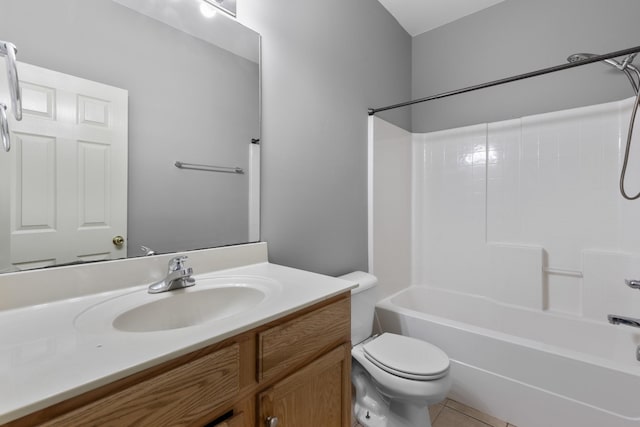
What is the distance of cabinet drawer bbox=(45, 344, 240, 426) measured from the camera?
1.55 feet

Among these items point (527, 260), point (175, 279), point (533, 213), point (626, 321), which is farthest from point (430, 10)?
point (175, 279)

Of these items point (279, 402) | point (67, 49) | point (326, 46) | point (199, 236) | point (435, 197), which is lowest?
point (279, 402)

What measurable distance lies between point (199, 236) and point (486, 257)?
2.06m

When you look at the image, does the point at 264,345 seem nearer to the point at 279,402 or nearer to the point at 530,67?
the point at 279,402

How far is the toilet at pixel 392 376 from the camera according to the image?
4.04 feet

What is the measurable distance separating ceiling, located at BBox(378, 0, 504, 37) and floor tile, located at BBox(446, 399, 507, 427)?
8.85 ft

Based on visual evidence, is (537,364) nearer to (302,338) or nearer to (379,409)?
(379,409)

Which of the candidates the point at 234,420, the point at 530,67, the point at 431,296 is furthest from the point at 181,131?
the point at 530,67

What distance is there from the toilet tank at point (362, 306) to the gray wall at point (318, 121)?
190 mm

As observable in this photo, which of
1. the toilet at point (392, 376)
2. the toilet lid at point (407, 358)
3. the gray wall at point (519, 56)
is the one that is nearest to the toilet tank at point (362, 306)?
the toilet at point (392, 376)

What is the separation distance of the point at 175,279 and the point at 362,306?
1.03 m

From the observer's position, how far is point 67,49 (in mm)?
866

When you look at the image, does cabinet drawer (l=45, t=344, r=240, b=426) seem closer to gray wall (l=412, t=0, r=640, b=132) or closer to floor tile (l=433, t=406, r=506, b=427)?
floor tile (l=433, t=406, r=506, b=427)

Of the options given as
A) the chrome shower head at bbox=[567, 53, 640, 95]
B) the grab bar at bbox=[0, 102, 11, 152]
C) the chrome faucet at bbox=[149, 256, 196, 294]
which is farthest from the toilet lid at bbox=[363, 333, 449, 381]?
the chrome shower head at bbox=[567, 53, 640, 95]
